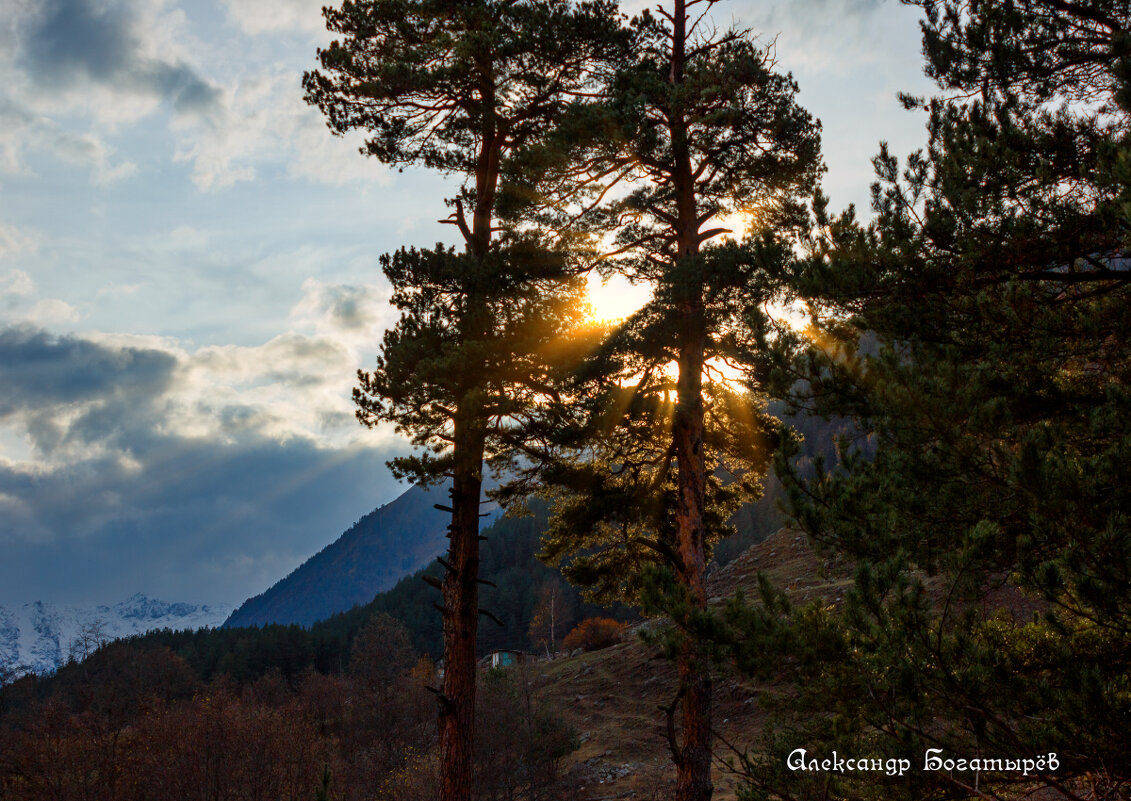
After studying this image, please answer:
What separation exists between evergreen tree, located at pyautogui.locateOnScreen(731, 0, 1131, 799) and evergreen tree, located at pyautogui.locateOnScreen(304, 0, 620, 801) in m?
5.33

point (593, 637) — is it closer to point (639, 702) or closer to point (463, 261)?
point (639, 702)

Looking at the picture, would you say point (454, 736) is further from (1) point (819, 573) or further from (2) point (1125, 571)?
(2) point (1125, 571)

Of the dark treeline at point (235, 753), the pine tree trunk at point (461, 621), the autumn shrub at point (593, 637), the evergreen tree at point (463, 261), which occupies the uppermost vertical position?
the evergreen tree at point (463, 261)

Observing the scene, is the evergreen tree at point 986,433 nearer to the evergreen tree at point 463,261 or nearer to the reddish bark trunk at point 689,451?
the reddish bark trunk at point 689,451

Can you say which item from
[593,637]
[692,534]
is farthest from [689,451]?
[593,637]

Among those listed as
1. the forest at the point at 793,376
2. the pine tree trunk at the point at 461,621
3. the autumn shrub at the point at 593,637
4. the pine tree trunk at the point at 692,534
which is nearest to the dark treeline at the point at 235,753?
the forest at the point at 793,376

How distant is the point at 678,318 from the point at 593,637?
5386 centimetres

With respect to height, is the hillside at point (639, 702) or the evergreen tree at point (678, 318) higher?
the evergreen tree at point (678, 318)

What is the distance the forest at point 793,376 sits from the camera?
4.95 meters

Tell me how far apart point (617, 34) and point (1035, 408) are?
371 inches

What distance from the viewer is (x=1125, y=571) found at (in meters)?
4.27

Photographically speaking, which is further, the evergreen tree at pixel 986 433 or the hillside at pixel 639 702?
the hillside at pixel 639 702

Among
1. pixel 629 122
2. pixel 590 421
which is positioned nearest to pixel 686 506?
pixel 590 421

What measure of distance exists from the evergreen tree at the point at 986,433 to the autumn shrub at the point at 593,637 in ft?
176
